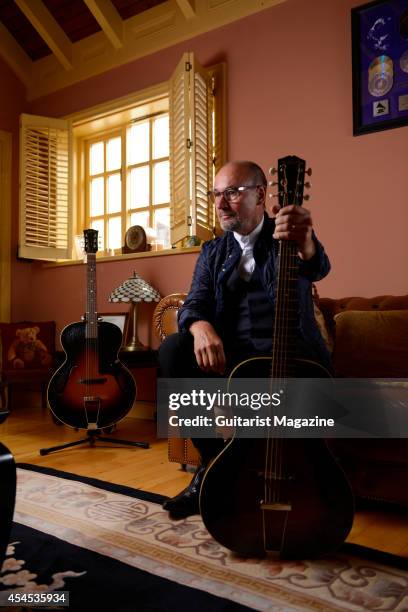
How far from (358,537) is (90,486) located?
996mm

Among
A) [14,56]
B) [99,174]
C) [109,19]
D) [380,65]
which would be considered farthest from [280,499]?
[14,56]

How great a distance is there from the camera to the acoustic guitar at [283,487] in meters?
1.19

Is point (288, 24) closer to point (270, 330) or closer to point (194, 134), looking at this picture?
point (194, 134)

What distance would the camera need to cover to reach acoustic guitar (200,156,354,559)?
119 centimetres

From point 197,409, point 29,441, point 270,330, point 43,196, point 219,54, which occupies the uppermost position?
point 219,54

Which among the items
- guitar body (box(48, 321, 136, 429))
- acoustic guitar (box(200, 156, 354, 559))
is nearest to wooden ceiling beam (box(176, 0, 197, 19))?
guitar body (box(48, 321, 136, 429))

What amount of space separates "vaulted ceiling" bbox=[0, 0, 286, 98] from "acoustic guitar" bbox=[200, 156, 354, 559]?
8.27 feet

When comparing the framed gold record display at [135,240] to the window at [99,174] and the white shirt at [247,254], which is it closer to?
the window at [99,174]

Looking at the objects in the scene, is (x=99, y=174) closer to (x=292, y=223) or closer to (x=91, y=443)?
(x=91, y=443)

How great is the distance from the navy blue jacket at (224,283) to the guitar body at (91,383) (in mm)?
980

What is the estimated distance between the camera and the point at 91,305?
2594 mm

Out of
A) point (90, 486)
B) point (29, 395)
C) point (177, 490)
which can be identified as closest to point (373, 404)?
point (177, 490)

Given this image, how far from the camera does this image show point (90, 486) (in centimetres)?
186

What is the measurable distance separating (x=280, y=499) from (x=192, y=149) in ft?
7.65
